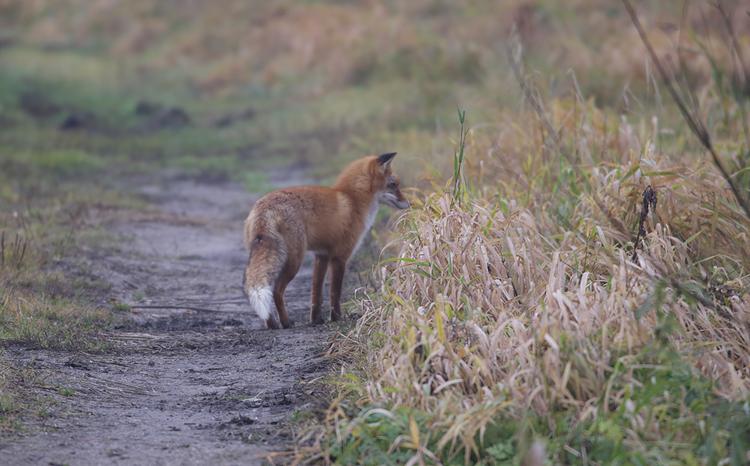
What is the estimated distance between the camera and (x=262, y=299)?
6711mm

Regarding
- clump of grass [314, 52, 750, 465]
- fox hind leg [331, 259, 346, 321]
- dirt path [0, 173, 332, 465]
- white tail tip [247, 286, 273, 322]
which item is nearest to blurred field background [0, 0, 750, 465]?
clump of grass [314, 52, 750, 465]

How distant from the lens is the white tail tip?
6719 millimetres

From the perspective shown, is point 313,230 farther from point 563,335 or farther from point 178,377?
point 563,335

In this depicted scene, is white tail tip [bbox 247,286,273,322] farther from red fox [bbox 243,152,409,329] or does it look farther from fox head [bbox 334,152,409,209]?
fox head [bbox 334,152,409,209]

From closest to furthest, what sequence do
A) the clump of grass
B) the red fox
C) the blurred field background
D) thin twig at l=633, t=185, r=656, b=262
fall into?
the clump of grass, the blurred field background, thin twig at l=633, t=185, r=656, b=262, the red fox

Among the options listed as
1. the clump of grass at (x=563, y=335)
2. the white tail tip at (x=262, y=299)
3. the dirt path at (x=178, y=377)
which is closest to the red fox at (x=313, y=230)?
the white tail tip at (x=262, y=299)

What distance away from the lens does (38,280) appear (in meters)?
7.66

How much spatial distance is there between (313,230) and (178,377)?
1.66 m

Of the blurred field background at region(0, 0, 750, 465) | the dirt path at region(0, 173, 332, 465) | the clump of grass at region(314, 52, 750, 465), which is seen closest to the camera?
the clump of grass at region(314, 52, 750, 465)

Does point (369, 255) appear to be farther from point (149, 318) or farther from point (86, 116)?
point (86, 116)

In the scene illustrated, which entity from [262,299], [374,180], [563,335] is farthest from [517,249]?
[374,180]

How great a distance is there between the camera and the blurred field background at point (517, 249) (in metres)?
4.44

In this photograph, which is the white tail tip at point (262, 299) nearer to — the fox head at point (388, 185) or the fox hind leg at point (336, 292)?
the fox hind leg at point (336, 292)

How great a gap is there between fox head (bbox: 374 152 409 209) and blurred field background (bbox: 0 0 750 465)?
31 cm
